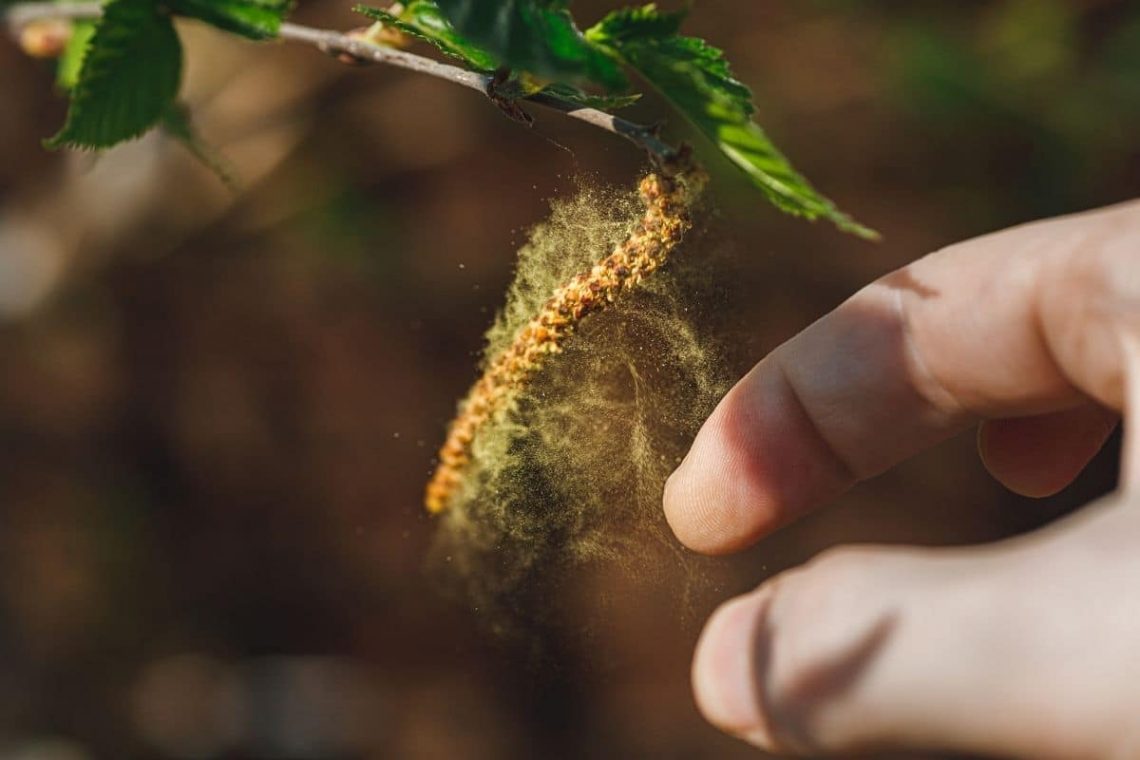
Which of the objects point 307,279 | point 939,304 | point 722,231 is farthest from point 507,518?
point 307,279

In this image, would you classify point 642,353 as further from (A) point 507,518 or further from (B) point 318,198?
(B) point 318,198

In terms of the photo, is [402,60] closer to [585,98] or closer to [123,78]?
[585,98]

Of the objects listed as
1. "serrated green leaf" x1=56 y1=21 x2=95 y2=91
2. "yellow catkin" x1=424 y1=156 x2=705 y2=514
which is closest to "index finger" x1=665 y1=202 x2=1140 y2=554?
"yellow catkin" x1=424 y1=156 x2=705 y2=514

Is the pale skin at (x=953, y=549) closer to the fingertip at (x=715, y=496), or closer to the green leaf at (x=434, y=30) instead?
the fingertip at (x=715, y=496)

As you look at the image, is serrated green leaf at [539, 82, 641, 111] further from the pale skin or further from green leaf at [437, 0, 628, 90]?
the pale skin

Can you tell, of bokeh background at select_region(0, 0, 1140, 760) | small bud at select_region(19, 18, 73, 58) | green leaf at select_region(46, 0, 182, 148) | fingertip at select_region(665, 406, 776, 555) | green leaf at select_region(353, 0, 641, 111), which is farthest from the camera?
bokeh background at select_region(0, 0, 1140, 760)

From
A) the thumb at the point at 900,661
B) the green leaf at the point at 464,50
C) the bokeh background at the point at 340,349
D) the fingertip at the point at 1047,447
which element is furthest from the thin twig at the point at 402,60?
the bokeh background at the point at 340,349

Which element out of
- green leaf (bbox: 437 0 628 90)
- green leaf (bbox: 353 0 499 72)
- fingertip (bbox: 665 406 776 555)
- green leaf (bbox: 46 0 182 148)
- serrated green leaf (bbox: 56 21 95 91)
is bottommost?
fingertip (bbox: 665 406 776 555)

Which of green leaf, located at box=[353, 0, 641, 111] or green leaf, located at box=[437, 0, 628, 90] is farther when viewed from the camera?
green leaf, located at box=[353, 0, 641, 111]
